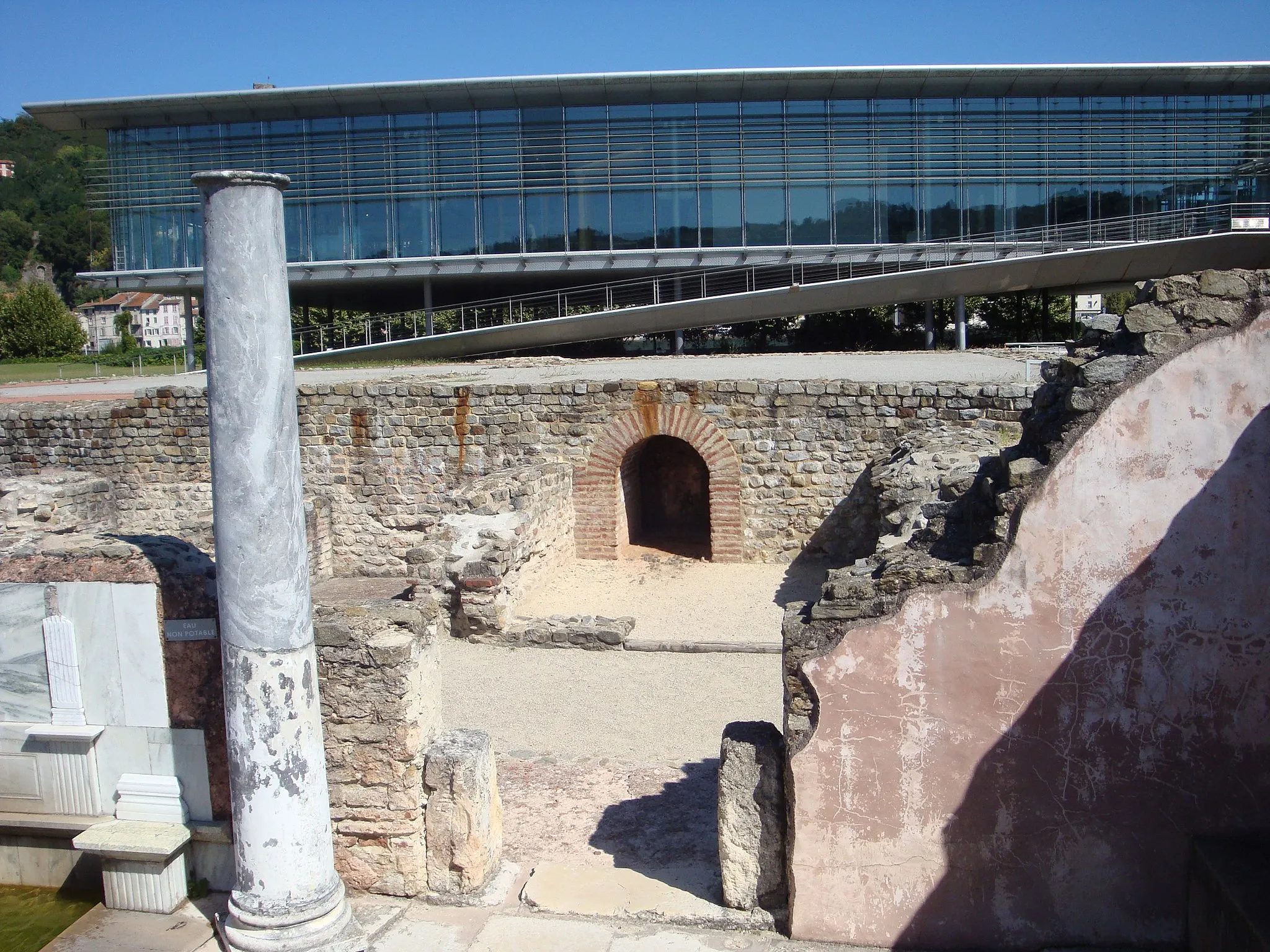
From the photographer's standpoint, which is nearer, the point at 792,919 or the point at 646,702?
the point at 792,919

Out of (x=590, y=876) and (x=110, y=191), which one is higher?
(x=110, y=191)

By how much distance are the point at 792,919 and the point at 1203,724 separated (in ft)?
5.96

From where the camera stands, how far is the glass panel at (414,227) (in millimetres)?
28719

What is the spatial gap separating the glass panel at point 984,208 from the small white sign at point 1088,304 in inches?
214

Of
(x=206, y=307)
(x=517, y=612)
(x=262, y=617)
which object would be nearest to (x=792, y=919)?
(x=262, y=617)

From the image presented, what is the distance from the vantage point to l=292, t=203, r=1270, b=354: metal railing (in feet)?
89.4

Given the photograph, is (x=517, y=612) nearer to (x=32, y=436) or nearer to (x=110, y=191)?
(x=32, y=436)

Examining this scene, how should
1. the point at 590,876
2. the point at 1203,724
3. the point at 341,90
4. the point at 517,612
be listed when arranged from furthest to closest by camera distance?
the point at 341,90
the point at 517,612
the point at 590,876
the point at 1203,724

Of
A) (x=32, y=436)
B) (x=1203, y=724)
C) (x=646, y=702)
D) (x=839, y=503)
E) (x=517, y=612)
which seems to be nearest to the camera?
(x=1203, y=724)

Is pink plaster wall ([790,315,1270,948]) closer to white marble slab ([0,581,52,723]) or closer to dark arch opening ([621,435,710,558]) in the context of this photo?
white marble slab ([0,581,52,723])

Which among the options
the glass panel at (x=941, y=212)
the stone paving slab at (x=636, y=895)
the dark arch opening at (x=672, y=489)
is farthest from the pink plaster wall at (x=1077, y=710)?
the glass panel at (x=941, y=212)

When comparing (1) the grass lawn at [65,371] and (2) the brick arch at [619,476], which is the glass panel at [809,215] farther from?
(2) the brick arch at [619,476]

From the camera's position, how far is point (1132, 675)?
4160mm

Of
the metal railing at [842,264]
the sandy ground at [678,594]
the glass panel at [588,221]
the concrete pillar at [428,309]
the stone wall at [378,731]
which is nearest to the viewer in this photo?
the stone wall at [378,731]
